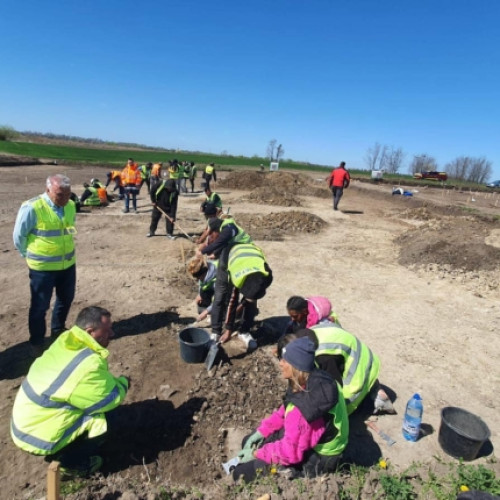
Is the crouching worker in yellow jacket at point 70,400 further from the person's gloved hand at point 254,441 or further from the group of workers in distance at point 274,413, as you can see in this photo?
the person's gloved hand at point 254,441

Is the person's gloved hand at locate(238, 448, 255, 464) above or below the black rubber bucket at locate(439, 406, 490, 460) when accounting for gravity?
below

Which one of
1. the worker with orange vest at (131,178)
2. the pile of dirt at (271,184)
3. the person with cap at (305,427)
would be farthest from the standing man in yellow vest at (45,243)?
the pile of dirt at (271,184)

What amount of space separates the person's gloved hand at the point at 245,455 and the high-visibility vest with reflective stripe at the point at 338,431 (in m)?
0.58

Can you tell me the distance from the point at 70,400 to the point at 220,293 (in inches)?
95.6

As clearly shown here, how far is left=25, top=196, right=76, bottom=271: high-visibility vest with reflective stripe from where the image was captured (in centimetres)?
408

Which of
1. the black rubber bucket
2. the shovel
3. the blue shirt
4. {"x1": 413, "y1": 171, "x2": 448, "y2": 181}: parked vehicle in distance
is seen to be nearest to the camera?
the black rubber bucket

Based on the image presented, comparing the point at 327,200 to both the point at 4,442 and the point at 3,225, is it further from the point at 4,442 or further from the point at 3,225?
the point at 4,442

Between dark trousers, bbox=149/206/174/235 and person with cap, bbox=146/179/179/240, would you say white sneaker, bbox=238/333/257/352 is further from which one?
dark trousers, bbox=149/206/174/235

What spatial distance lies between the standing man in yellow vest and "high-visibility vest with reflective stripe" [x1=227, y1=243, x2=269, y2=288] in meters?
1.97

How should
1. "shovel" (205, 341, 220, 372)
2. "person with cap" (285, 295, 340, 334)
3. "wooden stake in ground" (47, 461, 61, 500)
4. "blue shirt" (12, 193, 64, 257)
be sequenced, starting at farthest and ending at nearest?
"shovel" (205, 341, 220, 372) → "blue shirt" (12, 193, 64, 257) → "person with cap" (285, 295, 340, 334) → "wooden stake in ground" (47, 461, 61, 500)

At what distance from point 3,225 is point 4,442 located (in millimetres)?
8948

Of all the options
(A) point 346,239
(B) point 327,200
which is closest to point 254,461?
(A) point 346,239

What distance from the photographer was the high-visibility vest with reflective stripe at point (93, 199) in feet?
45.2

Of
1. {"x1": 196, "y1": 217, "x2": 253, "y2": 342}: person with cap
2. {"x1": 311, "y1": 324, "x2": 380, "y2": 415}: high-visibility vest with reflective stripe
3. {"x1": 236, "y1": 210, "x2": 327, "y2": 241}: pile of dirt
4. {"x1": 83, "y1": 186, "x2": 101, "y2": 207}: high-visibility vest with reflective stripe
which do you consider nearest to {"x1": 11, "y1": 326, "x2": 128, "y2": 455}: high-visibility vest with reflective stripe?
{"x1": 311, "y1": 324, "x2": 380, "y2": 415}: high-visibility vest with reflective stripe
